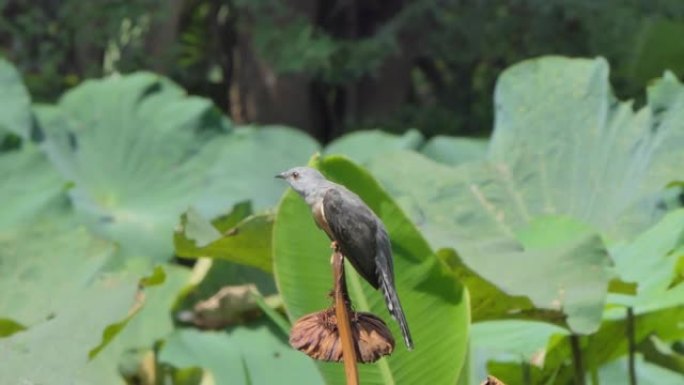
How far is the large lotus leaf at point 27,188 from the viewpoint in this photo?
195 centimetres

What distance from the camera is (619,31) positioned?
12.2 ft

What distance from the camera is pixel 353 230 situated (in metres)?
0.59

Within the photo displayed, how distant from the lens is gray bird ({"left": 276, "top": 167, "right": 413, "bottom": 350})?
1.93 ft

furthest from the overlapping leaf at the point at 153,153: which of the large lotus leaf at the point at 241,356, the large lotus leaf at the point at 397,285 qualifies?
the large lotus leaf at the point at 397,285

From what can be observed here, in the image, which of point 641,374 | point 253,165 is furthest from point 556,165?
point 253,165

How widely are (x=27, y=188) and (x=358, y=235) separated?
5.00ft

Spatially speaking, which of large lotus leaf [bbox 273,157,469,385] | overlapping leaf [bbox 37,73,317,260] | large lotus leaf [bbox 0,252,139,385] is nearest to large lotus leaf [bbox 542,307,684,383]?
large lotus leaf [bbox 273,157,469,385]

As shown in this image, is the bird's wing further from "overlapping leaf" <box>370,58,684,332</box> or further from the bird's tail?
"overlapping leaf" <box>370,58,684,332</box>

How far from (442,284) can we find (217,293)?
0.54 m

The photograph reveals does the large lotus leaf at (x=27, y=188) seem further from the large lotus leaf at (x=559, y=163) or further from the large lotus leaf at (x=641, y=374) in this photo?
the large lotus leaf at (x=641, y=374)

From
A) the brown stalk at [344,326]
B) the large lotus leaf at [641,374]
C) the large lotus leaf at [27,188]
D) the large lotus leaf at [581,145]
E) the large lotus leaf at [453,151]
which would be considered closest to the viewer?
the brown stalk at [344,326]

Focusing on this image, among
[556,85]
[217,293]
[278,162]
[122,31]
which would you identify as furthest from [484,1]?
[217,293]

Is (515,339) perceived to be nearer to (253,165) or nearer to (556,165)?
A: (556,165)

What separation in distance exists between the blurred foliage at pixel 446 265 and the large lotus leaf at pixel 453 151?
1.87 feet
